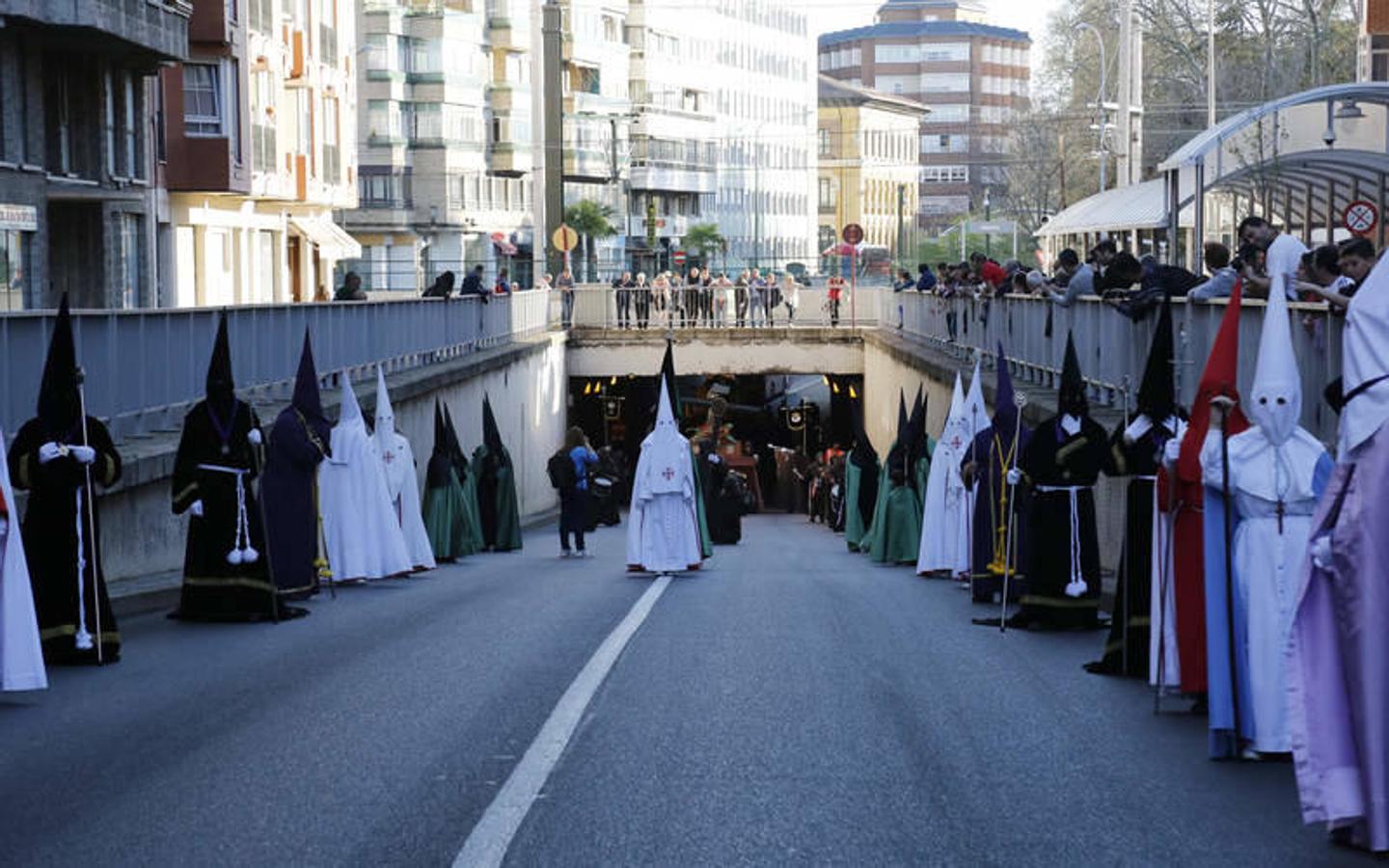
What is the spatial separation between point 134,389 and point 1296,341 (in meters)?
9.89

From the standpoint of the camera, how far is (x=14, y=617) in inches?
487

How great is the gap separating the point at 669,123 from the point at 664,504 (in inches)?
4381

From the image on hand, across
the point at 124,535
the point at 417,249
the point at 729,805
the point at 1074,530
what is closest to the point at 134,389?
the point at 124,535

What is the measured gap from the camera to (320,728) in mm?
11398

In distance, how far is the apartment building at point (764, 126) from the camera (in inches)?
5738

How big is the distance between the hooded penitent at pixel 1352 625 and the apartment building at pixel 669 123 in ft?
372

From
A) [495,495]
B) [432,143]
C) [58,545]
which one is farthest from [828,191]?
[58,545]

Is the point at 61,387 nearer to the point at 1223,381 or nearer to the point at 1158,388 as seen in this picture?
the point at 1158,388

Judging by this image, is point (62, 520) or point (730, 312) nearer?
point (62, 520)

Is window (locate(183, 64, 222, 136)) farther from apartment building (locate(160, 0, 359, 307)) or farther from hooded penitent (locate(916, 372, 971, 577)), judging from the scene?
hooded penitent (locate(916, 372, 971, 577))

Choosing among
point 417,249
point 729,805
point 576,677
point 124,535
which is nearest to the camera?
point 729,805

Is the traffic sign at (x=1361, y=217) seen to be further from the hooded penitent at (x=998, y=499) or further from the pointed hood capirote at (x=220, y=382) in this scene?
the pointed hood capirote at (x=220, y=382)

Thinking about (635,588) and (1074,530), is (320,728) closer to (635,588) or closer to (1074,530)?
(1074,530)

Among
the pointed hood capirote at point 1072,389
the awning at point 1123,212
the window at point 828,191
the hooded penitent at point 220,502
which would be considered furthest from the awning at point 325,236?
the window at point 828,191
